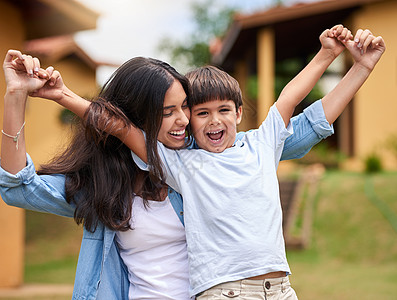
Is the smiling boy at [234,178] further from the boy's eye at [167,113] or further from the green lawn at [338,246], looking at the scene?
the green lawn at [338,246]

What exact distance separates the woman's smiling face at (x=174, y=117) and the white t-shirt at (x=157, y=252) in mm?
244

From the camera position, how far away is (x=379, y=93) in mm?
12438

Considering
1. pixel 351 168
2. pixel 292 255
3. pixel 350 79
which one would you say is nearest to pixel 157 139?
pixel 350 79

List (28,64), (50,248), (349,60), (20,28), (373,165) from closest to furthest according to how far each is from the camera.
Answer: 1. (28,64)
2. (20,28)
3. (50,248)
4. (373,165)
5. (349,60)

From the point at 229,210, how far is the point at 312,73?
0.65 metres

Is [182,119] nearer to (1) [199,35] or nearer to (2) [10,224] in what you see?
(2) [10,224]

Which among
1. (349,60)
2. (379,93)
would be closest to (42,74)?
(379,93)

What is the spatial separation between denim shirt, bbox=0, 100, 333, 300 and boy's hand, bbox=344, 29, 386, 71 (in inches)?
9.6

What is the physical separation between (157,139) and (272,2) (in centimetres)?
2828

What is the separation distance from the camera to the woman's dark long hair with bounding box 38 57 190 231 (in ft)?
6.88

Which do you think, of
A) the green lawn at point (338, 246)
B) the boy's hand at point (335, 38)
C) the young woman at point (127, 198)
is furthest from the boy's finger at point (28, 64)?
the green lawn at point (338, 246)

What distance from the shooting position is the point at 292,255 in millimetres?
8188

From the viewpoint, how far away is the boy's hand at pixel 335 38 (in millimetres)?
2207

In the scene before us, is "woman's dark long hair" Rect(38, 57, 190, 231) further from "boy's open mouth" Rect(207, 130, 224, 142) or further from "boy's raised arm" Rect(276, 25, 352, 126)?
"boy's raised arm" Rect(276, 25, 352, 126)
